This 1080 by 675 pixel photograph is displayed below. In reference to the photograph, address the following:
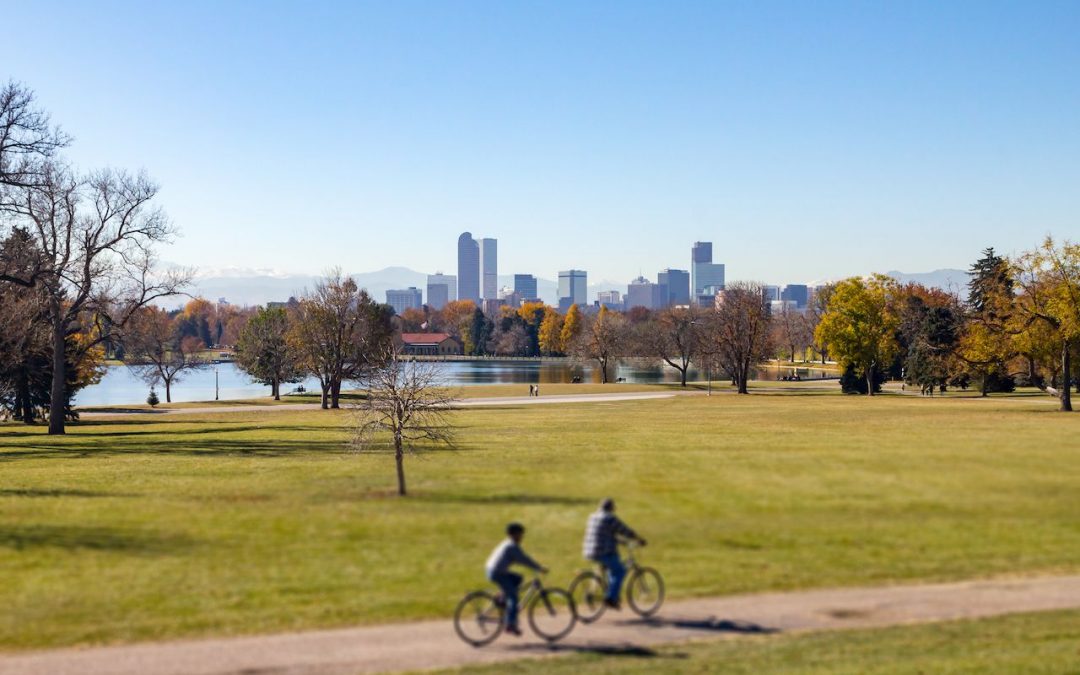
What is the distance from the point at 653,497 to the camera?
94.8 feet

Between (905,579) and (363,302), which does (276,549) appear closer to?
(905,579)

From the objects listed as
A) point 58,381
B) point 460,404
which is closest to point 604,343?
point 460,404

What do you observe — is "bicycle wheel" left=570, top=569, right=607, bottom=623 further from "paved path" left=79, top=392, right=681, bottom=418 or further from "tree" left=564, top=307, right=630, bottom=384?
"tree" left=564, top=307, right=630, bottom=384

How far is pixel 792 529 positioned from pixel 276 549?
1290 cm

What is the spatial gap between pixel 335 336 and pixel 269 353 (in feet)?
51.1

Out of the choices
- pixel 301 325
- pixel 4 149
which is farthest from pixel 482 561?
pixel 301 325

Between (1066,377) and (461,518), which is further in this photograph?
(1066,377)

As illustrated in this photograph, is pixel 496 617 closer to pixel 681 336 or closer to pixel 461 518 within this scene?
pixel 461 518

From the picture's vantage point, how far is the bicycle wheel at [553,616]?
16828mm

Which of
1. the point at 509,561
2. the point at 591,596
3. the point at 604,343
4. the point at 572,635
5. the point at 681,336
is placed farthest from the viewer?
the point at 604,343

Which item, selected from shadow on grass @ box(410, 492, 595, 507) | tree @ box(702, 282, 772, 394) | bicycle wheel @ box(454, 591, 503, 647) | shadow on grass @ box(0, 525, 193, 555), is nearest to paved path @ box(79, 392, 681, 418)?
tree @ box(702, 282, 772, 394)

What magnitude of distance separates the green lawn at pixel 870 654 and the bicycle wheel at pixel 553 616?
104cm

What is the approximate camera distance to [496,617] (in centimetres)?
1658

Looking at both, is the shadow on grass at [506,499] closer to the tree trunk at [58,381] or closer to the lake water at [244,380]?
the tree trunk at [58,381]
